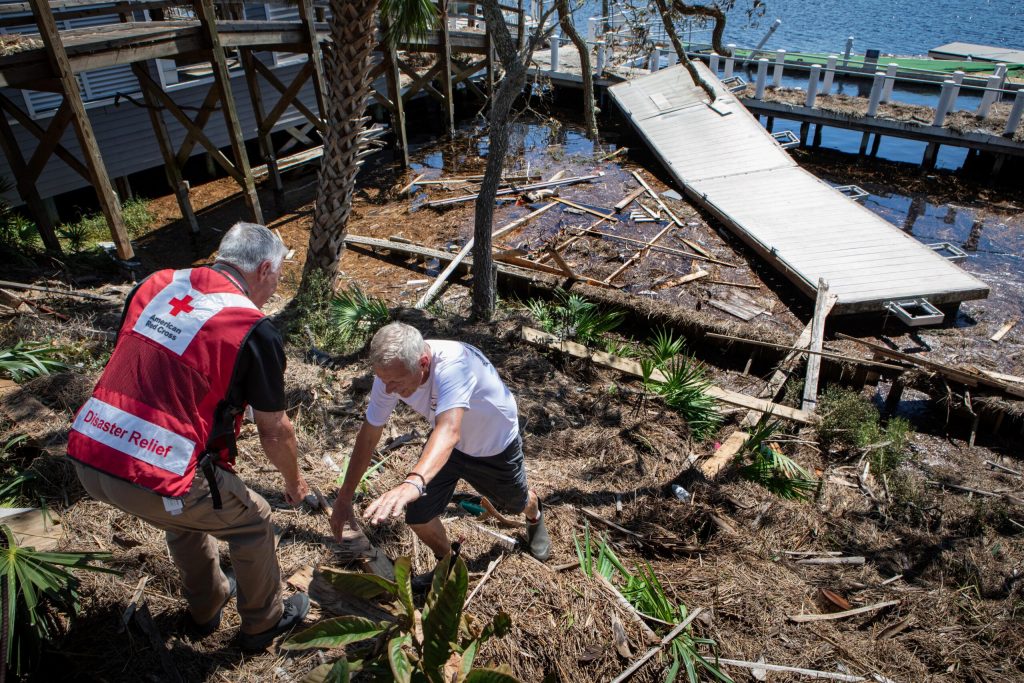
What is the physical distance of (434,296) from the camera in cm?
938

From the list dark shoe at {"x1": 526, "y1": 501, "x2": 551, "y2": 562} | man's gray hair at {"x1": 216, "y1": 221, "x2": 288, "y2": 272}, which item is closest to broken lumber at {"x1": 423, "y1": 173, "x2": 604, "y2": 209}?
dark shoe at {"x1": 526, "y1": 501, "x2": 551, "y2": 562}

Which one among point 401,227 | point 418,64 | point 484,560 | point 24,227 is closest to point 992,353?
point 484,560

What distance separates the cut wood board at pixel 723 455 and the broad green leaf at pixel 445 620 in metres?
3.23

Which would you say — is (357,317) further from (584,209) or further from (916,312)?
(916,312)

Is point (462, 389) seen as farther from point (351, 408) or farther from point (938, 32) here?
point (938, 32)

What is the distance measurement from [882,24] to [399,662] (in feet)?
129

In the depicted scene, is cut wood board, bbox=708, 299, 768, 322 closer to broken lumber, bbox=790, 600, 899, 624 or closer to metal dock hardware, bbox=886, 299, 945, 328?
metal dock hardware, bbox=886, 299, 945, 328

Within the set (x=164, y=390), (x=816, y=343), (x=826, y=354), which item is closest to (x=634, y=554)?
(x=164, y=390)

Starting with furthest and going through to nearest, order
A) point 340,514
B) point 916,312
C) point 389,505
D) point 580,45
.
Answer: point 916,312, point 580,45, point 340,514, point 389,505

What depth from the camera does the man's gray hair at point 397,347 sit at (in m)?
2.92

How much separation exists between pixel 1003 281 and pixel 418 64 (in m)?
16.0

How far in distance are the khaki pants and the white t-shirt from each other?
73cm

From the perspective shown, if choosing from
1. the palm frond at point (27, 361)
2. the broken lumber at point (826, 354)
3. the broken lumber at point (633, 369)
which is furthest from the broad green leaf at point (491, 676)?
the broken lumber at point (826, 354)

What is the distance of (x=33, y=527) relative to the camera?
→ 3699mm
